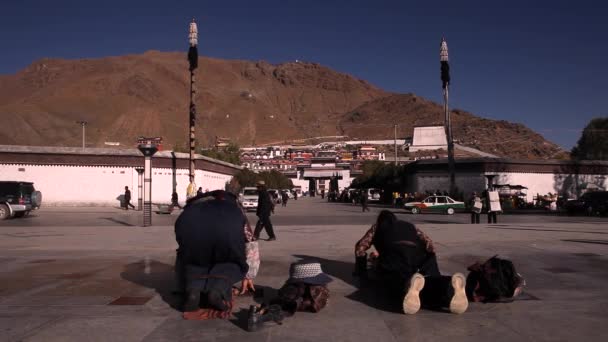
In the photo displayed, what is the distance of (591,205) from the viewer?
36.7m

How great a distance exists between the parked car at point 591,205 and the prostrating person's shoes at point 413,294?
113 ft

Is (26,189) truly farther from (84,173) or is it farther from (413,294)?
(413,294)

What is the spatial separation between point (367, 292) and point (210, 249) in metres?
2.55

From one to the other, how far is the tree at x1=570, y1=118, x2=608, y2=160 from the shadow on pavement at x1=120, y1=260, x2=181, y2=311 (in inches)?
3728

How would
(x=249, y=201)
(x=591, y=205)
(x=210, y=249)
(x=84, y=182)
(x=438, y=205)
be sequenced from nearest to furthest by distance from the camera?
1. (x=210, y=249)
2. (x=591, y=205)
3. (x=438, y=205)
4. (x=249, y=201)
5. (x=84, y=182)

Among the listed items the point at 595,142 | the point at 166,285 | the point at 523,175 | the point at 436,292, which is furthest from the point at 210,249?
the point at 595,142

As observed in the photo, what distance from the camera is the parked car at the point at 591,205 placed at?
36.1 m

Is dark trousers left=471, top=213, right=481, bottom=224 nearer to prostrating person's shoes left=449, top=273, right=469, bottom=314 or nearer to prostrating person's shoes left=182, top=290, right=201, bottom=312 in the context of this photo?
prostrating person's shoes left=449, top=273, right=469, bottom=314

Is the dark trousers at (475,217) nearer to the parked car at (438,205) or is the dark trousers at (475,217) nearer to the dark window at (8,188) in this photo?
the parked car at (438,205)

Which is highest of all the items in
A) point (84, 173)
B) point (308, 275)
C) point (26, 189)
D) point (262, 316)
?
point (84, 173)

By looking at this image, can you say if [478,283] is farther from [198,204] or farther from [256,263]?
[198,204]

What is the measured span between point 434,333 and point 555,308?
2.04 meters

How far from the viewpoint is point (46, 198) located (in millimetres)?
41250

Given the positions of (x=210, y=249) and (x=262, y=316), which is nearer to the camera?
(x=262, y=316)
